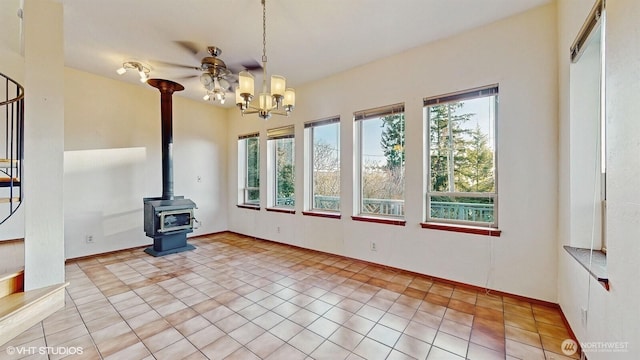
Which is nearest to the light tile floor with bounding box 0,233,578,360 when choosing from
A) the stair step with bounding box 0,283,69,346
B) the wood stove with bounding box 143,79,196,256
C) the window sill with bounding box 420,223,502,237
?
the stair step with bounding box 0,283,69,346

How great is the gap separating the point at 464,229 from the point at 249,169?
180 inches

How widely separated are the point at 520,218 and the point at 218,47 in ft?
13.4

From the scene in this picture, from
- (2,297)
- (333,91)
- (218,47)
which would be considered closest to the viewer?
(2,297)

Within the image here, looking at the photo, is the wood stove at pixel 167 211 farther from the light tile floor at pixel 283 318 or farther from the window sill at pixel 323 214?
the window sill at pixel 323 214

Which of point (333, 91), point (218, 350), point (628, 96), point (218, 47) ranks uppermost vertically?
point (218, 47)

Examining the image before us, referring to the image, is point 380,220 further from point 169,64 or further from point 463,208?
point 169,64

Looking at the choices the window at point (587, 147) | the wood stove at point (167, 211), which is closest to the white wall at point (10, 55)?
the wood stove at point (167, 211)

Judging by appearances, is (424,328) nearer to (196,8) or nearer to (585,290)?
(585,290)

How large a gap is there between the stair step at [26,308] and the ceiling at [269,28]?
2750mm

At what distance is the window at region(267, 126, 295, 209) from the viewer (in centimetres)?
491

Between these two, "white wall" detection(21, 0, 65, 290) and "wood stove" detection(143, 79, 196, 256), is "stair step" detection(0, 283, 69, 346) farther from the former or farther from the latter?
"wood stove" detection(143, 79, 196, 256)

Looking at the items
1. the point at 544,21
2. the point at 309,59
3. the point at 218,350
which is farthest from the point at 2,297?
the point at 544,21

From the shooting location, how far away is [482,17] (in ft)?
8.64

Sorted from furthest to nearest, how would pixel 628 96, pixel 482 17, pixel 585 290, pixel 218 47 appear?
pixel 218 47, pixel 482 17, pixel 585 290, pixel 628 96
